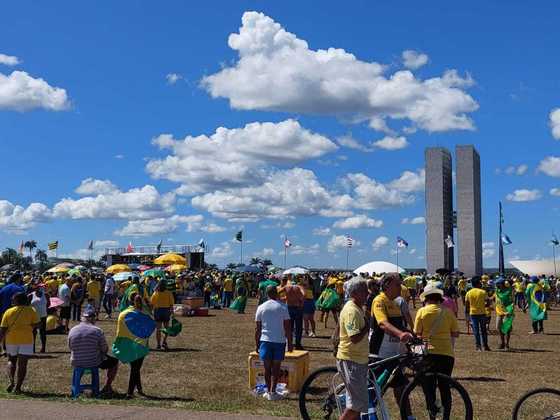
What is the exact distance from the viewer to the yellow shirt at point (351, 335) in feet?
20.4

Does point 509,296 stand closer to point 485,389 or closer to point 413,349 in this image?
point 485,389

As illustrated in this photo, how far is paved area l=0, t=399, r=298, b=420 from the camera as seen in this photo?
7.70 metres

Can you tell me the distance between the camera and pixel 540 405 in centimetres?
619

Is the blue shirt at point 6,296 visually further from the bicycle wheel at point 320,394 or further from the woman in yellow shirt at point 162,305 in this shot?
the bicycle wheel at point 320,394

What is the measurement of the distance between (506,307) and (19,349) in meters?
11.1

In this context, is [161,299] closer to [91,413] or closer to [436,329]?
[91,413]

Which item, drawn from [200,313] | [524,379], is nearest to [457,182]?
[200,313]

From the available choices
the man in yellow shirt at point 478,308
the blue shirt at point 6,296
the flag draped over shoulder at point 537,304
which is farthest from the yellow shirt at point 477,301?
the blue shirt at point 6,296

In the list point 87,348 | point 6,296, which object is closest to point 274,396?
point 87,348

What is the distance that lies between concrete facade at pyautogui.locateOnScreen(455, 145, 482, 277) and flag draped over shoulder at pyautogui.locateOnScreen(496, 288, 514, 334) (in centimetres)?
10063

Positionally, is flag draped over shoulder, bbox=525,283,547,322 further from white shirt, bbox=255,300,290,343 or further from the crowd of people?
white shirt, bbox=255,300,290,343

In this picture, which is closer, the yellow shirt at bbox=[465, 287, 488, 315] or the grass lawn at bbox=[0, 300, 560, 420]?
the grass lawn at bbox=[0, 300, 560, 420]

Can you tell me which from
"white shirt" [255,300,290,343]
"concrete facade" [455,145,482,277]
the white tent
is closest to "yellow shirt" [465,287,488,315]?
"white shirt" [255,300,290,343]

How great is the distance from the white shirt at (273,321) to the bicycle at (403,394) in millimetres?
2140
